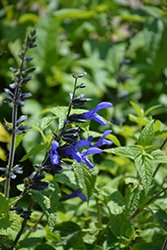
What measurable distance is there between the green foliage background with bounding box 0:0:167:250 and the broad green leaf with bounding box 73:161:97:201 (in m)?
0.14

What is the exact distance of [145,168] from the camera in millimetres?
850

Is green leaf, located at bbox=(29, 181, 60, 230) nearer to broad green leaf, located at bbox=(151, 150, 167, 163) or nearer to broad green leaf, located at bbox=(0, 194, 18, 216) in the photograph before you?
broad green leaf, located at bbox=(0, 194, 18, 216)

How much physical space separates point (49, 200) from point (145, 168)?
1.06ft

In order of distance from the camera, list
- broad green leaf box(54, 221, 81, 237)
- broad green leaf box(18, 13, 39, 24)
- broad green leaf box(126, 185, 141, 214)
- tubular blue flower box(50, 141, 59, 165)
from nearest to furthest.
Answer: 1. tubular blue flower box(50, 141, 59, 165)
2. broad green leaf box(126, 185, 141, 214)
3. broad green leaf box(54, 221, 81, 237)
4. broad green leaf box(18, 13, 39, 24)

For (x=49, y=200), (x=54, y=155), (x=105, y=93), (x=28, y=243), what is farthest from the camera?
(x=105, y=93)

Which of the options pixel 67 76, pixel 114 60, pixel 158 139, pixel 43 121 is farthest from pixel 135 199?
pixel 114 60

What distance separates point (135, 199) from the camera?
92cm

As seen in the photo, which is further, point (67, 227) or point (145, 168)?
point (67, 227)

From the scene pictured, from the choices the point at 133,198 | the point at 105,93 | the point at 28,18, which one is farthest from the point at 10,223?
the point at 28,18

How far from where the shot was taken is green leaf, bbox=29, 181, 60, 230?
77 cm

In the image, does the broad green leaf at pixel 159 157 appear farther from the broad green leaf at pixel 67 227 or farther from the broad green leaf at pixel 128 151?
the broad green leaf at pixel 67 227

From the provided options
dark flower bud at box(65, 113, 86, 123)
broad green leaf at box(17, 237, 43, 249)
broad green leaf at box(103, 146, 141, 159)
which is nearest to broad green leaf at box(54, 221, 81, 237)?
broad green leaf at box(17, 237, 43, 249)

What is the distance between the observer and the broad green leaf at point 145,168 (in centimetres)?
82

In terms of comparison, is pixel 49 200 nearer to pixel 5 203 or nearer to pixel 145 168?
pixel 5 203
